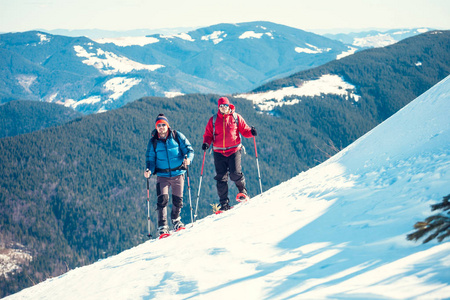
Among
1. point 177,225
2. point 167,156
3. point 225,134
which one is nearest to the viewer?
point 167,156

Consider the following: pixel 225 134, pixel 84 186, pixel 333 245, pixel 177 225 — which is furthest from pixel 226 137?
pixel 84 186

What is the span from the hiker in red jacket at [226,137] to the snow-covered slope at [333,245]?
2.13m

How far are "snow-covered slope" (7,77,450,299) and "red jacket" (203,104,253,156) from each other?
225 centimetres

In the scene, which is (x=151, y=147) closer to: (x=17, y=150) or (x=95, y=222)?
(x=95, y=222)

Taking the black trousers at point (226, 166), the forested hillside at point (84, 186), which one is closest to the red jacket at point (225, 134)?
the black trousers at point (226, 166)

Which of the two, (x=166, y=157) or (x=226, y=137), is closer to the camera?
(x=166, y=157)

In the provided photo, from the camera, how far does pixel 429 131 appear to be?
7430 millimetres

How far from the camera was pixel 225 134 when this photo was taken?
411 inches

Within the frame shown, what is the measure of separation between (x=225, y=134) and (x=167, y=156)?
1804mm

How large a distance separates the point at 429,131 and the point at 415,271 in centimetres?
426

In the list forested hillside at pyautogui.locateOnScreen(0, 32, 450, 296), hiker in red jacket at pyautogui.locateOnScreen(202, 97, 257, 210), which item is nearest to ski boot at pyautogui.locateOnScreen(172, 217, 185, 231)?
hiker in red jacket at pyautogui.locateOnScreen(202, 97, 257, 210)

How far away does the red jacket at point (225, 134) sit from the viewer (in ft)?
34.2

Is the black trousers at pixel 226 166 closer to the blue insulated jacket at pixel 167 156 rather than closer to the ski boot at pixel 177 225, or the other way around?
the blue insulated jacket at pixel 167 156

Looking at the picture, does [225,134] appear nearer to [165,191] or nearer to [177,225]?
[165,191]
